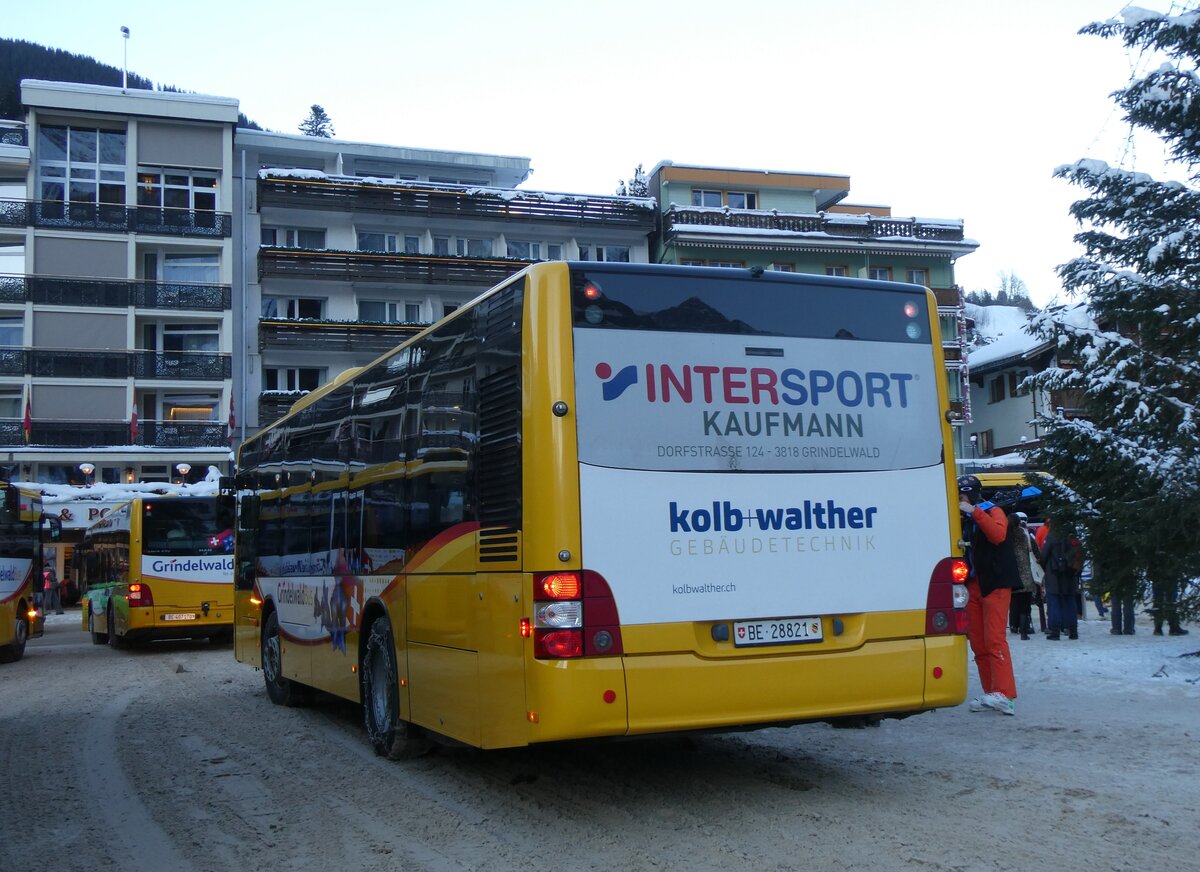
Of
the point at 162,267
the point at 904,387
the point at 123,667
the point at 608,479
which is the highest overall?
the point at 162,267

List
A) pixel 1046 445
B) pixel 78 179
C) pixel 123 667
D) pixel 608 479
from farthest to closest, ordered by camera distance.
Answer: pixel 78 179 < pixel 123 667 < pixel 1046 445 < pixel 608 479

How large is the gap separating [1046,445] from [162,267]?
44562mm

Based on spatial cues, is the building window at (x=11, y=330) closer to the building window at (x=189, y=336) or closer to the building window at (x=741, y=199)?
the building window at (x=189, y=336)

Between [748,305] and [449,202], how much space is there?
45.2m

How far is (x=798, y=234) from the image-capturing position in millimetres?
52688

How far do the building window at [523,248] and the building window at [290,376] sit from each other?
9.99 m

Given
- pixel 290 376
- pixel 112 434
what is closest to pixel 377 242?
pixel 290 376

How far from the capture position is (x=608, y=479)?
6566 millimetres

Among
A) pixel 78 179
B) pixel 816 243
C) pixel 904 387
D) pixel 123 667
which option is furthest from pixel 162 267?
pixel 904 387

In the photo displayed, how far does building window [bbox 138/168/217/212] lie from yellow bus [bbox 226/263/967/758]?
45.8m

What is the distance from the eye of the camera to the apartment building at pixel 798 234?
171 feet

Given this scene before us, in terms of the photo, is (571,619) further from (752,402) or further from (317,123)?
(317,123)

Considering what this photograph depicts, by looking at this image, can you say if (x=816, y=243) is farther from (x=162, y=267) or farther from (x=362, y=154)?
(x=162, y=267)

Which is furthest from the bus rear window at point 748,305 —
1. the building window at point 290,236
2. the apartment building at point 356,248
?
the building window at point 290,236
